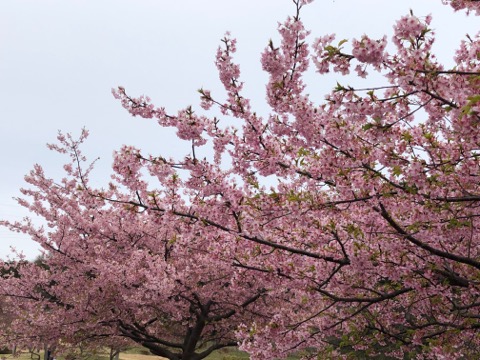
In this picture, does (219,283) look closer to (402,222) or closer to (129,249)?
(129,249)

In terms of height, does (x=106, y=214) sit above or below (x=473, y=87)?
above

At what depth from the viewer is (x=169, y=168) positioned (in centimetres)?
506

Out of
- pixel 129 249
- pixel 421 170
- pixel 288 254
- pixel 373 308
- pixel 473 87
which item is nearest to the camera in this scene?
pixel 473 87

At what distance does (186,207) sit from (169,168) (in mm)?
836

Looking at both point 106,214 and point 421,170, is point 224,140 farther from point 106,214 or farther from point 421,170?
point 106,214

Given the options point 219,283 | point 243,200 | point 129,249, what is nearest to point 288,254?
point 243,200

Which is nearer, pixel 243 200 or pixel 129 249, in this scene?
pixel 243 200

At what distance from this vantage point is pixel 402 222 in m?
5.84

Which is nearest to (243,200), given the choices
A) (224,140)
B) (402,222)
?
(224,140)

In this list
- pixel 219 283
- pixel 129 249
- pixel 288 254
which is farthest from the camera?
pixel 129 249

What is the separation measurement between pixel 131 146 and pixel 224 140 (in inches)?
48.7

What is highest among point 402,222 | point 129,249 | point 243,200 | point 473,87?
point 129,249

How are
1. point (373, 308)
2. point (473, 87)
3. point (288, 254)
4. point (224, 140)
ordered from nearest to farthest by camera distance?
point (473, 87)
point (224, 140)
point (288, 254)
point (373, 308)

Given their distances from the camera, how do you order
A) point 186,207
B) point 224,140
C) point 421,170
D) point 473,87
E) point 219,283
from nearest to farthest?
point 473,87, point 421,170, point 224,140, point 186,207, point 219,283
